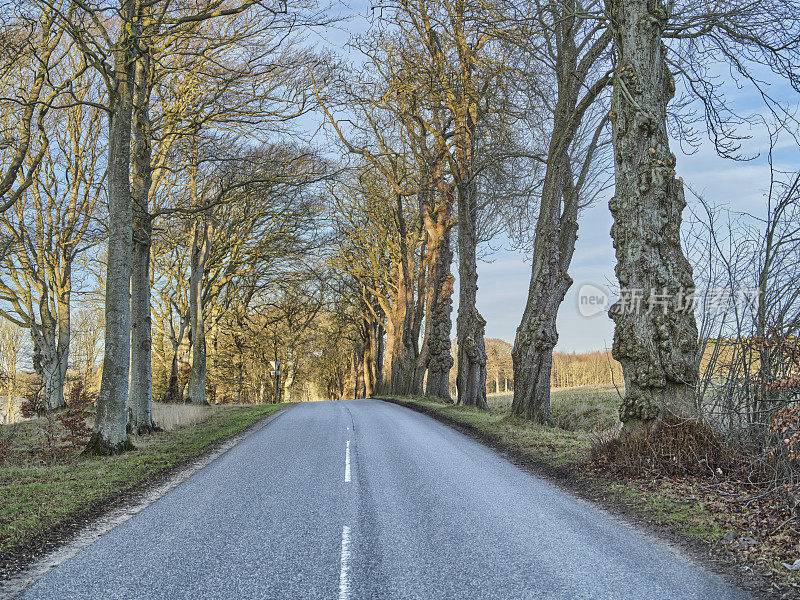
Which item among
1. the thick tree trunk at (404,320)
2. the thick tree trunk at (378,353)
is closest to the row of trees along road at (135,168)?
the thick tree trunk at (404,320)

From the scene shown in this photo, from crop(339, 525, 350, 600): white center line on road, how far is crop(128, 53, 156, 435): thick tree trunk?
34.9 ft

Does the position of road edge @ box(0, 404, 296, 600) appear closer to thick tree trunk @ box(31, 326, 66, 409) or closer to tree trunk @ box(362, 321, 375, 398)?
thick tree trunk @ box(31, 326, 66, 409)

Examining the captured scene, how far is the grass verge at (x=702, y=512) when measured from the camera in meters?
4.92

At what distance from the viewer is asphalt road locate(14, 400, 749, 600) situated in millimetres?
4512

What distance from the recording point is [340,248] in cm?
3347

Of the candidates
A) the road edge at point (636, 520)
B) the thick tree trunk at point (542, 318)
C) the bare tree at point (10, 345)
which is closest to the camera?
the road edge at point (636, 520)

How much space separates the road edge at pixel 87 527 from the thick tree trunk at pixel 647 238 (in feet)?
23.8

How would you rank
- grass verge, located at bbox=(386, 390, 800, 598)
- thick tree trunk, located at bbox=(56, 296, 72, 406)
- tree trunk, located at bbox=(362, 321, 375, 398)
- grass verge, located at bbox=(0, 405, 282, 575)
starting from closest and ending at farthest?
1. grass verge, located at bbox=(386, 390, 800, 598)
2. grass verge, located at bbox=(0, 405, 282, 575)
3. thick tree trunk, located at bbox=(56, 296, 72, 406)
4. tree trunk, located at bbox=(362, 321, 375, 398)

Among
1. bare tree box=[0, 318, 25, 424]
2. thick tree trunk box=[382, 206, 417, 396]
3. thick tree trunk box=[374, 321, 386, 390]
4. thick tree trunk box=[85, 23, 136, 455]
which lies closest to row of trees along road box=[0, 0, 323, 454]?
thick tree trunk box=[85, 23, 136, 455]

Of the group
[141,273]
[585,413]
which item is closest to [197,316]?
[141,273]

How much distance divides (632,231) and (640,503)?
4.35 metres

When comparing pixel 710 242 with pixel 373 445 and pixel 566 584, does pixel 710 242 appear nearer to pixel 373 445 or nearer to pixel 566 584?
pixel 566 584

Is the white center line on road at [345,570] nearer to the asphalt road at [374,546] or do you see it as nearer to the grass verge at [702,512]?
the asphalt road at [374,546]

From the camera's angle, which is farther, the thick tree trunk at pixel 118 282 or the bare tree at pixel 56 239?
the bare tree at pixel 56 239
